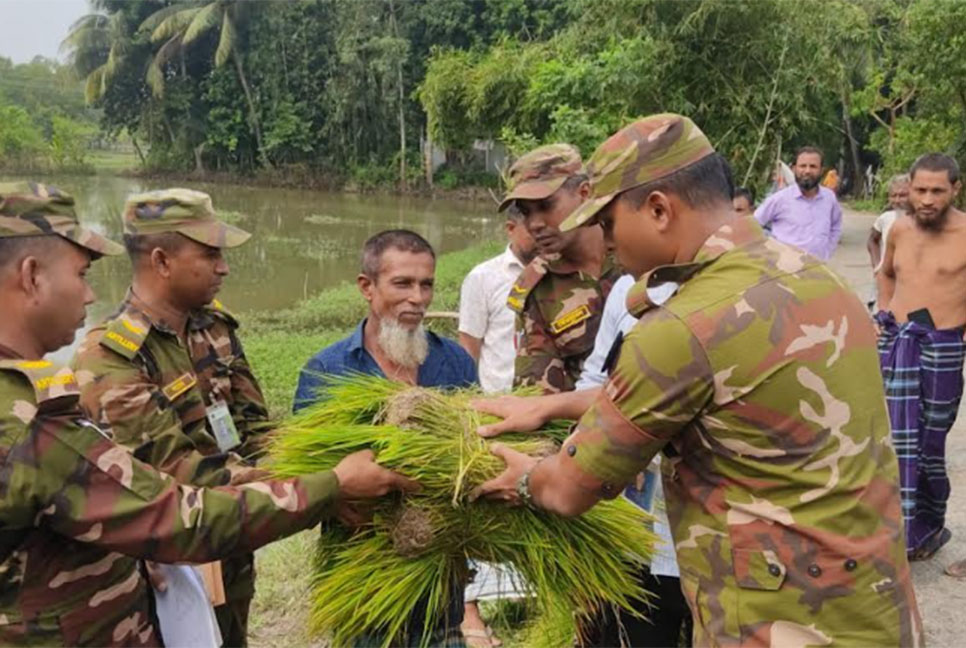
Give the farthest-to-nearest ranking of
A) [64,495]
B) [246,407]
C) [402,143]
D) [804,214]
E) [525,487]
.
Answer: [402,143], [804,214], [246,407], [525,487], [64,495]

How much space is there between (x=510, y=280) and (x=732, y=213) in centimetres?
255

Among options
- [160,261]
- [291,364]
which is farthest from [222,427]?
[291,364]

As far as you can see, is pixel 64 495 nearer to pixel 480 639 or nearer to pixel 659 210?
pixel 659 210

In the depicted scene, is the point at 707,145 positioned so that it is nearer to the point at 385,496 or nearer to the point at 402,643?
the point at 385,496

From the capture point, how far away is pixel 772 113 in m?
9.07

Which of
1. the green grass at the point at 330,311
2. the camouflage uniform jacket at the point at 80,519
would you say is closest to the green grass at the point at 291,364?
the green grass at the point at 330,311

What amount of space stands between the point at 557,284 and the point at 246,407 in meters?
1.28

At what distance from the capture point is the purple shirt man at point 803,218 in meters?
6.79

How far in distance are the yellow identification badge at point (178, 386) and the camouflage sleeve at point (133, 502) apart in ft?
2.31

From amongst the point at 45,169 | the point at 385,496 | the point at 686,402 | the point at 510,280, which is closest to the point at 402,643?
the point at 385,496

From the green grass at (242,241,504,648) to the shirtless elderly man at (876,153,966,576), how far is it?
9.82 ft

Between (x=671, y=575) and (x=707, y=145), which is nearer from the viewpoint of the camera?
(x=707, y=145)

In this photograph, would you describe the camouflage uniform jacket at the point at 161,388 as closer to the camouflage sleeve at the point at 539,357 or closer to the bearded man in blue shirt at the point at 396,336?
the bearded man in blue shirt at the point at 396,336

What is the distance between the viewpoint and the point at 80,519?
163 centimetres
